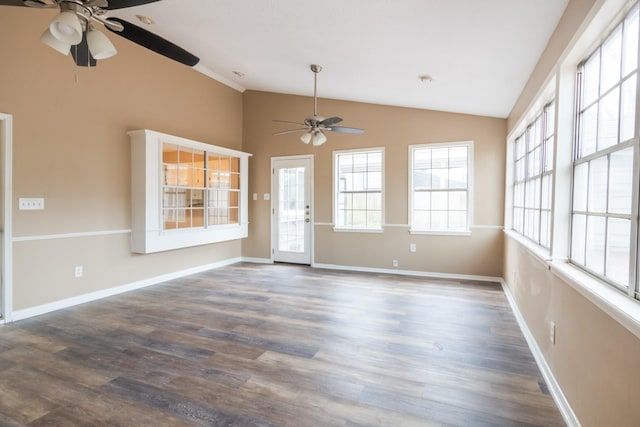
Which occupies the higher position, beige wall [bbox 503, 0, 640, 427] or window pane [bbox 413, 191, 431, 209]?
window pane [bbox 413, 191, 431, 209]

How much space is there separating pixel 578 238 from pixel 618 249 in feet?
2.09

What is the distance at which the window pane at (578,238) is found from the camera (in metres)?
2.15

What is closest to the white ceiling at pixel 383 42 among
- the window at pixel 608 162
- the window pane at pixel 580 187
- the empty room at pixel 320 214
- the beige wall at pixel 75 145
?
the empty room at pixel 320 214

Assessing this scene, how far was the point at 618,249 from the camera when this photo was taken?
5.41 feet

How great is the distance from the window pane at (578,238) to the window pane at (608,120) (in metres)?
0.54

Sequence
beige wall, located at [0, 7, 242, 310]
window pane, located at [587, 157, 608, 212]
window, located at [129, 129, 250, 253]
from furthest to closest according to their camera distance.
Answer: window, located at [129, 129, 250, 253] < beige wall, located at [0, 7, 242, 310] < window pane, located at [587, 157, 608, 212]

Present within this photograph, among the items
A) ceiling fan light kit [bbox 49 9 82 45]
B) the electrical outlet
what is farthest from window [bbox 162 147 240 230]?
ceiling fan light kit [bbox 49 9 82 45]

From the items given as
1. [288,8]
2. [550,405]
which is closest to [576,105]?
[550,405]

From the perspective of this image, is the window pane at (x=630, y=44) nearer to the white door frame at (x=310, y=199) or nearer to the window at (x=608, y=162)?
the window at (x=608, y=162)

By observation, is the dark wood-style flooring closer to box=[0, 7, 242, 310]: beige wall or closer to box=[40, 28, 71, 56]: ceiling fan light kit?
box=[0, 7, 242, 310]: beige wall

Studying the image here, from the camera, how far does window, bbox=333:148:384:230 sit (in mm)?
5812

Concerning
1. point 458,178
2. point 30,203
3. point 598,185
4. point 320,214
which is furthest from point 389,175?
point 30,203

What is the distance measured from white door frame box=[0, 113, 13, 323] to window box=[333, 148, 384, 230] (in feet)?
14.4

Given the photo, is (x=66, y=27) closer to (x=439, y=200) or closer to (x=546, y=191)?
(x=546, y=191)
